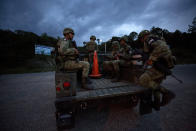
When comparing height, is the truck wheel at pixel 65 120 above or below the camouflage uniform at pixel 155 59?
below

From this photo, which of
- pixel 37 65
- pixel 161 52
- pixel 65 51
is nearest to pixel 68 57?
pixel 65 51

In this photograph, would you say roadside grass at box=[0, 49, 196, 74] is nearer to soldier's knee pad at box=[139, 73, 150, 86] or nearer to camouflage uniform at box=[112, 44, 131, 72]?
camouflage uniform at box=[112, 44, 131, 72]

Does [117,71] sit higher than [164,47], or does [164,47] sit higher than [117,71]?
[164,47]

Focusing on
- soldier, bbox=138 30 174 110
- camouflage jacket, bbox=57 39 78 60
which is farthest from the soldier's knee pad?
camouflage jacket, bbox=57 39 78 60

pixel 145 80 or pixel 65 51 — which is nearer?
pixel 145 80

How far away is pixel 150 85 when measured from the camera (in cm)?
203

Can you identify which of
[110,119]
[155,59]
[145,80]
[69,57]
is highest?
[69,57]

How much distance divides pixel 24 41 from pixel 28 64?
5674mm

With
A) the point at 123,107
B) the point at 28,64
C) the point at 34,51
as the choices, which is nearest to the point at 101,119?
the point at 123,107

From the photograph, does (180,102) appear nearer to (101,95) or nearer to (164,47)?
(164,47)

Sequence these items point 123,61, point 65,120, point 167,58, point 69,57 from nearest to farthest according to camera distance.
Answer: point 65,120 < point 167,58 < point 69,57 < point 123,61

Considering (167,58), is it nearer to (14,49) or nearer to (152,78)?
(152,78)

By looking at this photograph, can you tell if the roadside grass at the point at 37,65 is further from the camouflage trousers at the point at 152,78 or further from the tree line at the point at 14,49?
the camouflage trousers at the point at 152,78

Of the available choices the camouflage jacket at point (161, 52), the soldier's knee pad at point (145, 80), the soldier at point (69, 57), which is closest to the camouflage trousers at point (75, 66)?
the soldier at point (69, 57)
